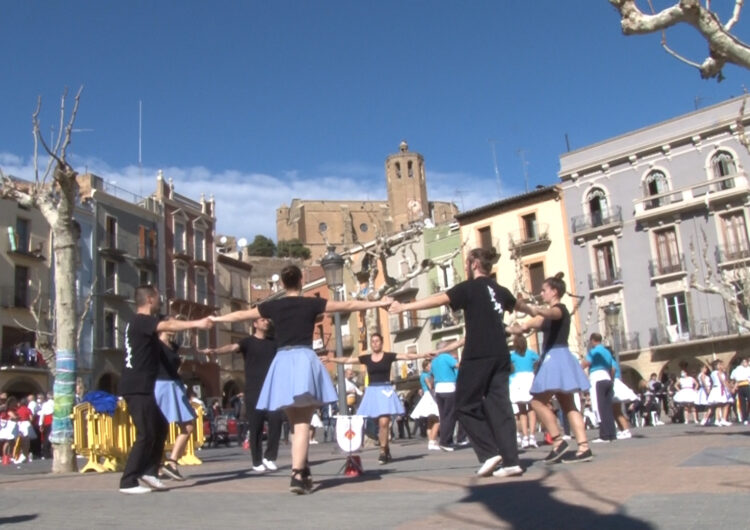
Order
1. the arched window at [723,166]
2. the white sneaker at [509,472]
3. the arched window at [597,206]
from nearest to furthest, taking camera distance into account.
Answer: the white sneaker at [509,472] < the arched window at [723,166] < the arched window at [597,206]

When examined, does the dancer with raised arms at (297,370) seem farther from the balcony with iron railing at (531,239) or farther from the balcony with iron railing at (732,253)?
the balcony with iron railing at (531,239)

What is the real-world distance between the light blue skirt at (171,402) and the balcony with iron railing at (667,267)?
122ft

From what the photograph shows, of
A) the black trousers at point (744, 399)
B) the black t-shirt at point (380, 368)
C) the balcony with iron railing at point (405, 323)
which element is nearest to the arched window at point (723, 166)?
the balcony with iron railing at point (405, 323)

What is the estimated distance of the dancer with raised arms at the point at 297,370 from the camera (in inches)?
276

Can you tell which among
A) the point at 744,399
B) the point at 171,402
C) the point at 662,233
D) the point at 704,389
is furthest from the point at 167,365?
the point at 662,233

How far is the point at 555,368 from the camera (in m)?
8.99

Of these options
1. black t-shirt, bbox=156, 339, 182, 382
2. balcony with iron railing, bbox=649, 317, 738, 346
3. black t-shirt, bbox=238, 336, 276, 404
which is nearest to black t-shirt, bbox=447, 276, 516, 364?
black t-shirt, bbox=238, 336, 276, 404

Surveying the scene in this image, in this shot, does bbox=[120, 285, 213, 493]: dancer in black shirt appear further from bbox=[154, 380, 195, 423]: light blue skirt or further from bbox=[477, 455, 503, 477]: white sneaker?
bbox=[477, 455, 503, 477]: white sneaker

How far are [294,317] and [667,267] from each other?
128 feet

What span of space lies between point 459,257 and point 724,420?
3346 centimetres

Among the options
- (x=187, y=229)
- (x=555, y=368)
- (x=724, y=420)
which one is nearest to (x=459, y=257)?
(x=187, y=229)

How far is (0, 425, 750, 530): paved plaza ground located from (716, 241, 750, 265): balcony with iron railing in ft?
110

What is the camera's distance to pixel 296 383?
702 centimetres

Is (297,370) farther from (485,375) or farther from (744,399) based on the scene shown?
(744,399)
